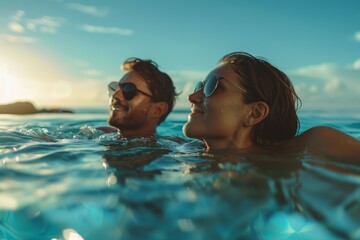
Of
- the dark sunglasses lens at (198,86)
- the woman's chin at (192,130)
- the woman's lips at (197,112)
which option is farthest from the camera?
the dark sunglasses lens at (198,86)

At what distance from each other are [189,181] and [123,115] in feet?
12.6

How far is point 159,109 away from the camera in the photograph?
6.42 metres

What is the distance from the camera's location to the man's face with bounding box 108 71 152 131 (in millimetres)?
6031

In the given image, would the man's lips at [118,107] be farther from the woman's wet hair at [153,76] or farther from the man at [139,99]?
the woman's wet hair at [153,76]

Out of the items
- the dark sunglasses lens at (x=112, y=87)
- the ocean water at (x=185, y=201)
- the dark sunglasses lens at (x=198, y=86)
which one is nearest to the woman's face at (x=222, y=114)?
the dark sunglasses lens at (x=198, y=86)

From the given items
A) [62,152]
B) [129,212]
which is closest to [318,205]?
[129,212]

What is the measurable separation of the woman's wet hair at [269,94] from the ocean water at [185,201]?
0.96 meters

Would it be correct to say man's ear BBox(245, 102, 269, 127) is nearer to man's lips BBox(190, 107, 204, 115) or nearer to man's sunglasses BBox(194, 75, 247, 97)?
man's sunglasses BBox(194, 75, 247, 97)

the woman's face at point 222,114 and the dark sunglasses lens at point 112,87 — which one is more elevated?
the dark sunglasses lens at point 112,87

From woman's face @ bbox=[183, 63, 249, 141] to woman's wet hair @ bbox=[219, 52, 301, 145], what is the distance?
0.09 metres

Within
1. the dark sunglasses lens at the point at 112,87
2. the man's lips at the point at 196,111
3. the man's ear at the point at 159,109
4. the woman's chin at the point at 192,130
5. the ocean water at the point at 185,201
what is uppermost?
the dark sunglasses lens at the point at 112,87

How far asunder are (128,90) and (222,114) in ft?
9.45

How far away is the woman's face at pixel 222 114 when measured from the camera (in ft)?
11.7

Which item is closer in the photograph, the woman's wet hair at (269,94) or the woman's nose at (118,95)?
the woman's wet hair at (269,94)
